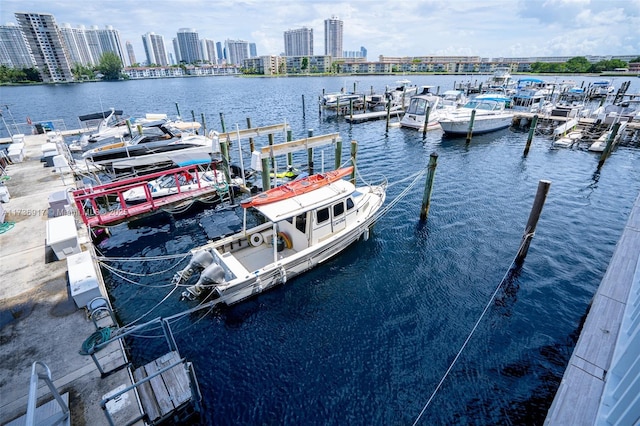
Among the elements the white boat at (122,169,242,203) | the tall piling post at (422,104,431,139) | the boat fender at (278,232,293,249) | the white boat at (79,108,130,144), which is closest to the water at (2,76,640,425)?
the boat fender at (278,232,293,249)

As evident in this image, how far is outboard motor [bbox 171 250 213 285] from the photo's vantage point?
10.7 m

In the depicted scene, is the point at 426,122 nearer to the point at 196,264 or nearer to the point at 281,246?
the point at 281,246

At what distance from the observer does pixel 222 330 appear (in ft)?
31.5

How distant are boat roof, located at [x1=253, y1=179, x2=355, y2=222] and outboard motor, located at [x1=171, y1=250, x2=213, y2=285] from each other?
8.40 feet

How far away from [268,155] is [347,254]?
638 cm

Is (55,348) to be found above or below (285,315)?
above

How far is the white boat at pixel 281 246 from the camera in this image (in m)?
10.1

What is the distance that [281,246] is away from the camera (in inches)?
473

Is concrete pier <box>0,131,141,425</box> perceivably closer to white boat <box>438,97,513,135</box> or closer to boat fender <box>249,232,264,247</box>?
boat fender <box>249,232,264,247</box>

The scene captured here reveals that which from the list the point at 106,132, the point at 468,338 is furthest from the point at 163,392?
the point at 106,132

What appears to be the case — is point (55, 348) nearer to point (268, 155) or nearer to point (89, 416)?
point (89, 416)

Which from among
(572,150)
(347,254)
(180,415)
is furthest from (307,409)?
(572,150)

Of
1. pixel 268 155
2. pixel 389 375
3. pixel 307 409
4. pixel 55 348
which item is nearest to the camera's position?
pixel 55 348

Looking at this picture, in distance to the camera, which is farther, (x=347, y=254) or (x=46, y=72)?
(x=46, y=72)
